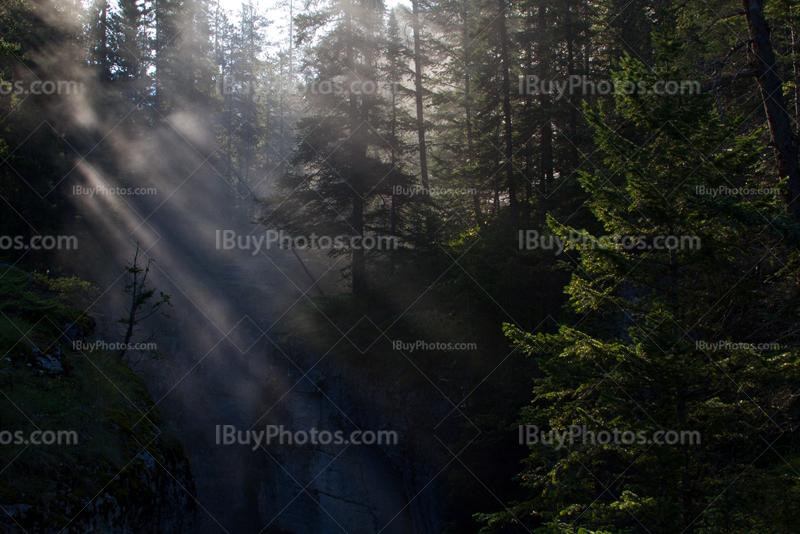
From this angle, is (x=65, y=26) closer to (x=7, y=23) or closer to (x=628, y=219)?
(x=7, y=23)

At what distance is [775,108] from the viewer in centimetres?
746

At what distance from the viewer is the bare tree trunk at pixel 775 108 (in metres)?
7.36

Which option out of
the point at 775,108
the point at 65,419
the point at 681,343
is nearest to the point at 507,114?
the point at 775,108

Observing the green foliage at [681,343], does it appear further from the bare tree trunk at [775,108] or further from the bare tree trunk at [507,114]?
the bare tree trunk at [507,114]

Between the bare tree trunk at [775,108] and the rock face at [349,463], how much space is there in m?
11.5

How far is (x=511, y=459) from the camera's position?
1381 cm

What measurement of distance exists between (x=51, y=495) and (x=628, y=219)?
32.6 feet

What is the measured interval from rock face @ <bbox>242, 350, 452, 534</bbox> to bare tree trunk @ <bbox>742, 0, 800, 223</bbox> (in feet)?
37.7

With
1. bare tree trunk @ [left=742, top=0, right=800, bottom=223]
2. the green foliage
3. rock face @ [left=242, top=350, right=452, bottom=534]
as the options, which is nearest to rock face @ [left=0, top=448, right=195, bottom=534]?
the green foliage

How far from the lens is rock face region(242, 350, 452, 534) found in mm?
15344

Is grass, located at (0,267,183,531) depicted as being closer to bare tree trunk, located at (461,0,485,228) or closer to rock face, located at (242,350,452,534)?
rock face, located at (242,350,452,534)

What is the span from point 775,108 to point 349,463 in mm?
16914

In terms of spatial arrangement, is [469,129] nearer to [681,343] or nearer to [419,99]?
[419,99]

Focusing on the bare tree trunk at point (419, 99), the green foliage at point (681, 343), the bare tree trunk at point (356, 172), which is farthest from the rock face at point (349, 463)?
the bare tree trunk at point (419, 99)
